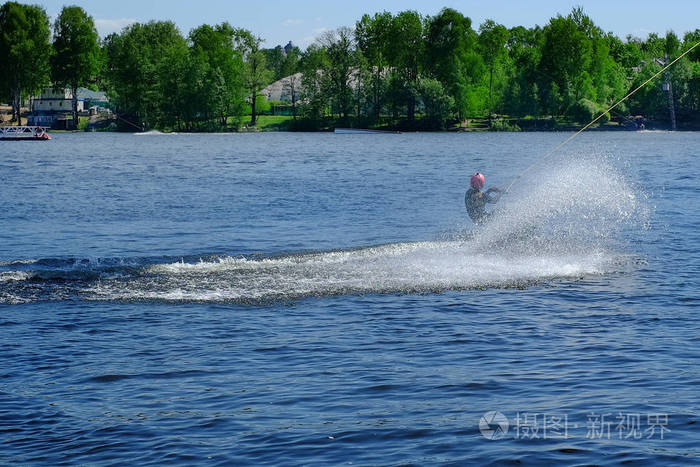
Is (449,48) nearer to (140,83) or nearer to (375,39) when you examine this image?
(375,39)

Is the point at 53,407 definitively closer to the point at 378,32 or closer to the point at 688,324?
the point at 688,324

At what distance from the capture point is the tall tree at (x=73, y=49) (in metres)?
145

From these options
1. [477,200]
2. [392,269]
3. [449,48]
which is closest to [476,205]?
[477,200]

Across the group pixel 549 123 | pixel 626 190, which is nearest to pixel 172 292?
pixel 626 190

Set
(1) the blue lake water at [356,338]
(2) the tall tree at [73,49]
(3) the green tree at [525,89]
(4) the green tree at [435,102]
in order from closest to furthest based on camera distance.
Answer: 1. (1) the blue lake water at [356,338]
2. (4) the green tree at [435,102]
3. (3) the green tree at [525,89]
4. (2) the tall tree at [73,49]

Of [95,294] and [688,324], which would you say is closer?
[688,324]

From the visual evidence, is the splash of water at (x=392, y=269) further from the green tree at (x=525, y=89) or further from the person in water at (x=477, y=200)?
the green tree at (x=525, y=89)

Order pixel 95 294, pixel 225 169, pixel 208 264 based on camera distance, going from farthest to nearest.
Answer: pixel 225 169, pixel 208 264, pixel 95 294

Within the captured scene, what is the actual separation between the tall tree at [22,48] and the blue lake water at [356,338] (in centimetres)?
11702

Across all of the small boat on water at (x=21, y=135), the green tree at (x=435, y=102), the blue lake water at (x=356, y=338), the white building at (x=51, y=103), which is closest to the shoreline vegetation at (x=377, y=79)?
the green tree at (x=435, y=102)

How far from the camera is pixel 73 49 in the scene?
145 metres

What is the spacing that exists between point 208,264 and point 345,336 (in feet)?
21.0

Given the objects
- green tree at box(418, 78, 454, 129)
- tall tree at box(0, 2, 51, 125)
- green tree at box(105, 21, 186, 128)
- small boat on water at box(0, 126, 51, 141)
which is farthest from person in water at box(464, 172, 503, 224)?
tall tree at box(0, 2, 51, 125)

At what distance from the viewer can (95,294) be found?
1727 cm
